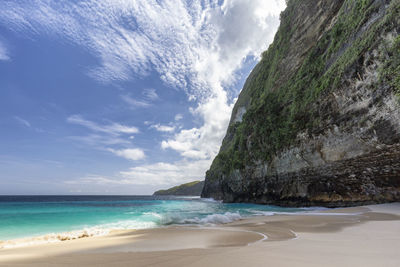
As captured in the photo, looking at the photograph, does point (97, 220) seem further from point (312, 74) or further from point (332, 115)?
point (312, 74)

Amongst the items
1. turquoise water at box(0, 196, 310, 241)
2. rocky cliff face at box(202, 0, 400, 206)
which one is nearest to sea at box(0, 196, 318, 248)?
turquoise water at box(0, 196, 310, 241)

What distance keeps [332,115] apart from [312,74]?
5.96 m

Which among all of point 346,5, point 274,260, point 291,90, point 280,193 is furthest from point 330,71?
point 274,260

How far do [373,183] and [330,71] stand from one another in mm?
8110

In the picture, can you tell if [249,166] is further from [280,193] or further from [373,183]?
[373,183]

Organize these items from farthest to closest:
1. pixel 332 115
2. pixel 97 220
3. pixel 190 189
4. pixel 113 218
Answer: pixel 190 189 < pixel 113 218 < pixel 97 220 < pixel 332 115

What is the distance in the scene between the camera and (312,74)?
57.2ft

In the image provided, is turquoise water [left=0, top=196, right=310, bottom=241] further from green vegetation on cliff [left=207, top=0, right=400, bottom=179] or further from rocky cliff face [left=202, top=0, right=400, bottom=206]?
green vegetation on cliff [left=207, top=0, right=400, bottom=179]

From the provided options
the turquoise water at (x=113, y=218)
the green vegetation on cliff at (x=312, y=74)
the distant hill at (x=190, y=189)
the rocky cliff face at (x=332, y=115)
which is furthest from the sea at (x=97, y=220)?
the distant hill at (x=190, y=189)

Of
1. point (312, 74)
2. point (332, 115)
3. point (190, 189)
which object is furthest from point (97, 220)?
point (190, 189)

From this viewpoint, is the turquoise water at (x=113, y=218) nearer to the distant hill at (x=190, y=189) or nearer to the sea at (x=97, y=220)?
the sea at (x=97, y=220)

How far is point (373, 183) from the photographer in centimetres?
1194

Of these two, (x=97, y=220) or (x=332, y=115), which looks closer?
(x=332, y=115)

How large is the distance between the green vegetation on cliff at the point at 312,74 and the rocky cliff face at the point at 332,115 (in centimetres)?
6
